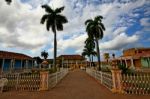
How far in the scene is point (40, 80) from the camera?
10750 mm

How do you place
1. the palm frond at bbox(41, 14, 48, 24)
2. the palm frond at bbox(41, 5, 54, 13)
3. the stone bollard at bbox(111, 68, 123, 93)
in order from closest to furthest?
the stone bollard at bbox(111, 68, 123, 93) < the palm frond at bbox(41, 14, 48, 24) < the palm frond at bbox(41, 5, 54, 13)

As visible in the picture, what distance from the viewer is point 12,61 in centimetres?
2834

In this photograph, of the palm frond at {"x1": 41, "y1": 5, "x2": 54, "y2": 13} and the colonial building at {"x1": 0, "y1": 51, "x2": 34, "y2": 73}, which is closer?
the colonial building at {"x1": 0, "y1": 51, "x2": 34, "y2": 73}

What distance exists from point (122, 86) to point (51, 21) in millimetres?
23414

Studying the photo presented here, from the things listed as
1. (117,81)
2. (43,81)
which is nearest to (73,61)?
(43,81)

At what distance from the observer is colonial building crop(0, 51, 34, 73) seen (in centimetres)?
2678

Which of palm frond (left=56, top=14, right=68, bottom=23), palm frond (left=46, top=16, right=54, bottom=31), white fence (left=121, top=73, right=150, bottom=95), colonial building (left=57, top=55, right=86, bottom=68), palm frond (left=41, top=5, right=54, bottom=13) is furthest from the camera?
colonial building (left=57, top=55, right=86, bottom=68)


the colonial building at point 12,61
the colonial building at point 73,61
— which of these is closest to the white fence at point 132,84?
the colonial building at point 12,61

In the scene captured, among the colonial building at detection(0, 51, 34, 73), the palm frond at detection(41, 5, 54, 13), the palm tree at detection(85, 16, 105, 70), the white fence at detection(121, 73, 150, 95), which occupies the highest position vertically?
the palm frond at detection(41, 5, 54, 13)

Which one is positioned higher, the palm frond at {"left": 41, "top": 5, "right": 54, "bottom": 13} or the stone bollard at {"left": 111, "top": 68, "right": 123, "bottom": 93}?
the palm frond at {"left": 41, "top": 5, "right": 54, "bottom": 13}

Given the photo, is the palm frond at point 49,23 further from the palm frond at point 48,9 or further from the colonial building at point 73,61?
the colonial building at point 73,61

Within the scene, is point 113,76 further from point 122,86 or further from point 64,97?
point 64,97

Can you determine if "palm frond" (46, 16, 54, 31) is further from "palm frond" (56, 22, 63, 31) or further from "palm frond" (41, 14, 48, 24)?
"palm frond" (56, 22, 63, 31)

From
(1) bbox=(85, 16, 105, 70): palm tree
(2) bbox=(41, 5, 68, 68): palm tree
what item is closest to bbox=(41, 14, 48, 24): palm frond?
(2) bbox=(41, 5, 68, 68): palm tree
